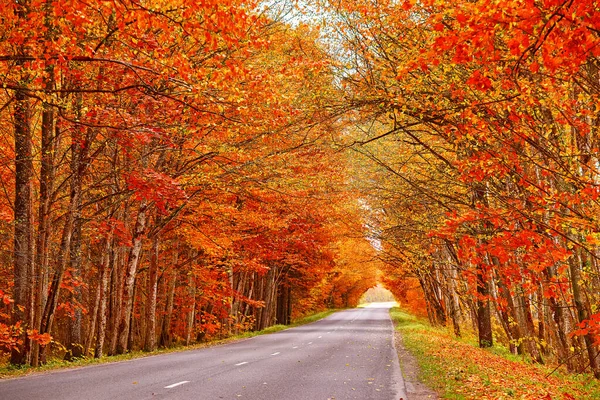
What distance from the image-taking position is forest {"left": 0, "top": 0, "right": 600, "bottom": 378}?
23.8 ft

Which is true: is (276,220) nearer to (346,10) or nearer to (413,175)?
(413,175)

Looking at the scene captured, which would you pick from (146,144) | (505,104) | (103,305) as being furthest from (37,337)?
(505,104)

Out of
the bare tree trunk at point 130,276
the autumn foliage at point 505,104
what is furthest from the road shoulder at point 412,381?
the bare tree trunk at point 130,276

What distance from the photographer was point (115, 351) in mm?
18875

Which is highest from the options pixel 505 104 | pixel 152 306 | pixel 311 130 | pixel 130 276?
pixel 311 130

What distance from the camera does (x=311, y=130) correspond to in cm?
1816

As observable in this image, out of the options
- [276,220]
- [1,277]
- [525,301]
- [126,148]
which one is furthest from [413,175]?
[1,277]

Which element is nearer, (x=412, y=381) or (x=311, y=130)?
(x=412, y=381)

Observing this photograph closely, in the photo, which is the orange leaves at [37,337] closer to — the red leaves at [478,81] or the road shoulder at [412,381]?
the road shoulder at [412,381]

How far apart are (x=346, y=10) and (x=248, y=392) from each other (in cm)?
749

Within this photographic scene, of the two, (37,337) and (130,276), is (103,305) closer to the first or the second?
(130,276)

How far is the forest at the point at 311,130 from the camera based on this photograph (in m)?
7.25

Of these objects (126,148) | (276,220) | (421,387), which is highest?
(126,148)

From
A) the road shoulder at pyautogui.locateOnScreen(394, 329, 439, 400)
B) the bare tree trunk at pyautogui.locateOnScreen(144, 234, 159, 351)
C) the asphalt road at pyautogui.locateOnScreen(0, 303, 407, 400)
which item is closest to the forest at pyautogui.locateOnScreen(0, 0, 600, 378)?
the bare tree trunk at pyautogui.locateOnScreen(144, 234, 159, 351)
